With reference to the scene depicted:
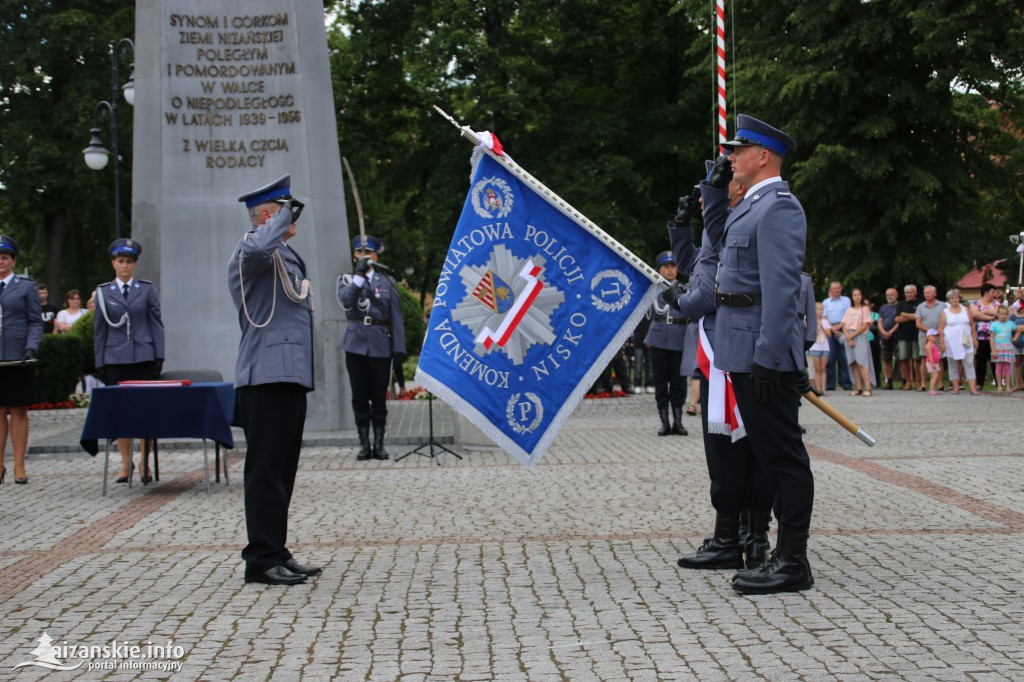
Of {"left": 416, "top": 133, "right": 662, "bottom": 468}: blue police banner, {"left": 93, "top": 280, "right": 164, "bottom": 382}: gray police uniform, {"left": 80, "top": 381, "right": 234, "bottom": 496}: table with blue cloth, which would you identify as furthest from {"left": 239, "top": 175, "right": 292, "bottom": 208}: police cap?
{"left": 93, "top": 280, "right": 164, "bottom": 382}: gray police uniform

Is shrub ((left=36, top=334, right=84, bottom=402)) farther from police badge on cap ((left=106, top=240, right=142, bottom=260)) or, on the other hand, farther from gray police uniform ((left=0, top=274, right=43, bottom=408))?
police badge on cap ((left=106, top=240, right=142, bottom=260))

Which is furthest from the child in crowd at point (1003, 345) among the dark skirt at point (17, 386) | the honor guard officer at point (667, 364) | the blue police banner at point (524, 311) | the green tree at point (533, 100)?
the dark skirt at point (17, 386)

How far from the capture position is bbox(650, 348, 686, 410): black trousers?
14164 millimetres

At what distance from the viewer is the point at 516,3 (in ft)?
104

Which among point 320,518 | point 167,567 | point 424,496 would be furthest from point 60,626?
point 424,496

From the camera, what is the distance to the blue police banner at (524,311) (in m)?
7.09

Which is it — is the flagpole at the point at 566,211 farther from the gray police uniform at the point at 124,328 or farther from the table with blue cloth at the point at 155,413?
the gray police uniform at the point at 124,328

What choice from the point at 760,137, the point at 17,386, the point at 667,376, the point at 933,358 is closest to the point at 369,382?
the point at 17,386

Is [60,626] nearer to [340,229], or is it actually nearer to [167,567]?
[167,567]

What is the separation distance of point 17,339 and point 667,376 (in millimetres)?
7098

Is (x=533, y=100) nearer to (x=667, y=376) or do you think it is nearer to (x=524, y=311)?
(x=667, y=376)

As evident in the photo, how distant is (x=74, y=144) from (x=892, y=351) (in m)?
23.1

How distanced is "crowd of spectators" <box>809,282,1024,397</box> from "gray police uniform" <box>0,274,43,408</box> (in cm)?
1349

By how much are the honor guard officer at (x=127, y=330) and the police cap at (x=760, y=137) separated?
20.2 ft
